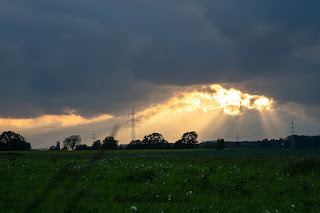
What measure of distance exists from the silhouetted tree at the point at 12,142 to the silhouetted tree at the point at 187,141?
6905cm

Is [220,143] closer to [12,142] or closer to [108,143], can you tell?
[12,142]

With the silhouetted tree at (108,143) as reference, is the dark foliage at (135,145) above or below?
below

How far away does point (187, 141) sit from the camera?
138750 millimetres

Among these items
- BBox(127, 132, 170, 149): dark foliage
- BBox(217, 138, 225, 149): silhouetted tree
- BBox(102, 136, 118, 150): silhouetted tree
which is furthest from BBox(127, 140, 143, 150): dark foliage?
BBox(102, 136, 118, 150): silhouetted tree

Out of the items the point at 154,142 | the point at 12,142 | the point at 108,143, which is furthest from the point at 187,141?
the point at 108,143

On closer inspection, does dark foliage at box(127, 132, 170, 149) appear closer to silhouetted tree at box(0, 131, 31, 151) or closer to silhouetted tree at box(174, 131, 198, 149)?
silhouetted tree at box(174, 131, 198, 149)

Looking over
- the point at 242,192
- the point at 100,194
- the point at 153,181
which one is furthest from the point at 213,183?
the point at 100,194

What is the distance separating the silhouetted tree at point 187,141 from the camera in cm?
13562

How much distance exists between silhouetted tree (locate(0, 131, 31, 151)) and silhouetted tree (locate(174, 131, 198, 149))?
69.1m

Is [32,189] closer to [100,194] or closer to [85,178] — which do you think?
[85,178]

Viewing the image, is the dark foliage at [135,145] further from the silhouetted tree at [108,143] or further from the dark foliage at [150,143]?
the silhouetted tree at [108,143]

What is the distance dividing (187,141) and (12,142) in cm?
8048

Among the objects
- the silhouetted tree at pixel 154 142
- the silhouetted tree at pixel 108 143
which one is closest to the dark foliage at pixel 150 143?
the silhouetted tree at pixel 154 142

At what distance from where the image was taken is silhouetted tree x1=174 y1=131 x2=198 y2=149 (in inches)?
5340
